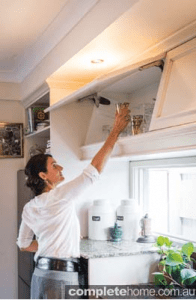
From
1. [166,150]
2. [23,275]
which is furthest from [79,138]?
[23,275]

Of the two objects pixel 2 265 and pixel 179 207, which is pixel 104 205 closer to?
pixel 179 207

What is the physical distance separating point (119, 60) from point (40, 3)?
0.69 meters

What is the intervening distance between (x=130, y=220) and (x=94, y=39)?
1.37m

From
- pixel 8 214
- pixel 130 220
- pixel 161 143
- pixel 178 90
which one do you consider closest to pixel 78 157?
pixel 130 220

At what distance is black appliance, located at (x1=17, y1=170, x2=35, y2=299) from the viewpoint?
4078mm

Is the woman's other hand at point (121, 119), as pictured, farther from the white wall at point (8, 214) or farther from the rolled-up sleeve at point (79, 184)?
the white wall at point (8, 214)

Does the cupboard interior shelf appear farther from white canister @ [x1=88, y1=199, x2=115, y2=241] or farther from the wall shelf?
the wall shelf

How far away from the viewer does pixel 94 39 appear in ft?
8.60

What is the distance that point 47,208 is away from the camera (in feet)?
8.04

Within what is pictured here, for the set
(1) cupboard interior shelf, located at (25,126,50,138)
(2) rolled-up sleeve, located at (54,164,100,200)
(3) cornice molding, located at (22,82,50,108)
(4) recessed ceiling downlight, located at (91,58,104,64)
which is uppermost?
(4) recessed ceiling downlight, located at (91,58,104,64)

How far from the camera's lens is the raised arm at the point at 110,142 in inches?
94.2

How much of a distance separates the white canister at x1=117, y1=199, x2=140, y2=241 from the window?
0.67 ft

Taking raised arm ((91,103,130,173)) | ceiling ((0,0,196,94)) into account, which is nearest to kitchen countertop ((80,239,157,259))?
raised arm ((91,103,130,173))

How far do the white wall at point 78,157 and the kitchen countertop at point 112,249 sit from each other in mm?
411
